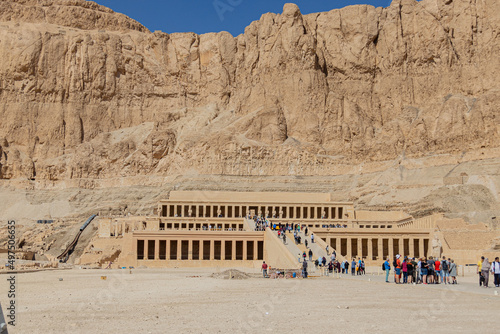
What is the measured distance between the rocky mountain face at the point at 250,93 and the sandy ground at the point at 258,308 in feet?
224

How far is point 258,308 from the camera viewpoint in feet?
69.4

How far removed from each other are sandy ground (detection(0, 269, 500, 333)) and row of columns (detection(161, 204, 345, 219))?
54694 mm

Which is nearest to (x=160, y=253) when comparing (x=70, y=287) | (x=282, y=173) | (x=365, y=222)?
(x=365, y=222)

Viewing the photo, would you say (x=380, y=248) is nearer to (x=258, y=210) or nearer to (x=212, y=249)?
(x=212, y=249)

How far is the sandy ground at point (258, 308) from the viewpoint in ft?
56.9

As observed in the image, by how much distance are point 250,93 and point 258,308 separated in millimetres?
102945

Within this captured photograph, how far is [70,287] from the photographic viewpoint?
32.2m

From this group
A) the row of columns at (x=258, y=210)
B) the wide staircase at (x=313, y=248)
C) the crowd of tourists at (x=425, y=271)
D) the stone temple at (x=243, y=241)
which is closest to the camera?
the crowd of tourists at (x=425, y=271)

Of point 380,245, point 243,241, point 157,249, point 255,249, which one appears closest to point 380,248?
point 380,245

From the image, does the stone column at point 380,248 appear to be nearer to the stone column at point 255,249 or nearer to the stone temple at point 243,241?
the stone temple at point 243,241

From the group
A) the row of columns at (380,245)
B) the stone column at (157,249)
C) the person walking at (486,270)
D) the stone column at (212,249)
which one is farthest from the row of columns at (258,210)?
the person walking at (486,270)

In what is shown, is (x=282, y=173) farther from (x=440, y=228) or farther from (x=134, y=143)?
(x=440, y=228)

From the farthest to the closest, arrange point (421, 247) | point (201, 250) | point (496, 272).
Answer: point (421, 247), point (201, 250), point (496, 272)

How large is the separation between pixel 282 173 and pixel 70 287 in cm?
7776
